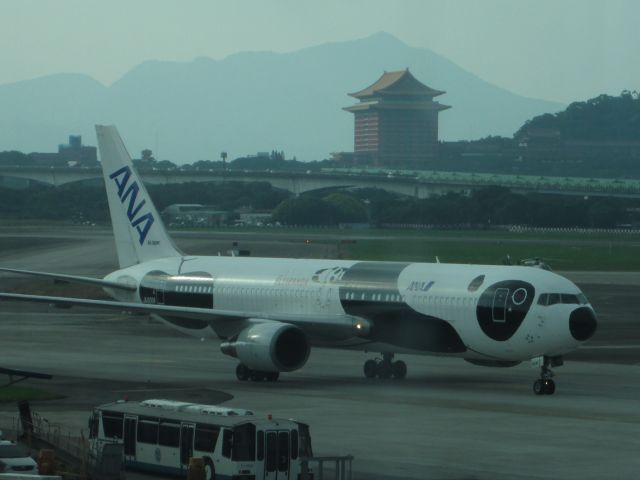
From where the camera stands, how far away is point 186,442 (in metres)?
28.5

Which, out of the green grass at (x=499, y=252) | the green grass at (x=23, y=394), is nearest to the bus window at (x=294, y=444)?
the green grass at (x=23, y=394)

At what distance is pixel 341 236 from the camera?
13800 centimetres

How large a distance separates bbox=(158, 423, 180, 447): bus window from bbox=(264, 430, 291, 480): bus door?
2.50m

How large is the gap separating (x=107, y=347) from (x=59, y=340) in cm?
376

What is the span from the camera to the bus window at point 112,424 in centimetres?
3038

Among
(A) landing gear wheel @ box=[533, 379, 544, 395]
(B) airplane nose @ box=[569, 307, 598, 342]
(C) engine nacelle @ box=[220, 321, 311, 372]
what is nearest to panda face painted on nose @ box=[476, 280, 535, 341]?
(B) airplane nose @ box=[569, 307, 598, 342]

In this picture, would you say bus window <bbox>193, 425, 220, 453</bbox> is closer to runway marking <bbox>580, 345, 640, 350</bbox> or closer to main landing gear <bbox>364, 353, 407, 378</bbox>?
main landing gear <bbox>364, 353, 407, 378</bbox>

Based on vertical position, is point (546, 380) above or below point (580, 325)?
below

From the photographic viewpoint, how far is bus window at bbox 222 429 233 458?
2706 cm

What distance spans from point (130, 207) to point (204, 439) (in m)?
30.6

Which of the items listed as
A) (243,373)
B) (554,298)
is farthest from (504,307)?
(243,373)

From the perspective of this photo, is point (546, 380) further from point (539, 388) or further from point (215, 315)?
point (215, 315)

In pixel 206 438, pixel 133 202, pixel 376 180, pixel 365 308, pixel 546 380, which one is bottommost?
pixel 546 380

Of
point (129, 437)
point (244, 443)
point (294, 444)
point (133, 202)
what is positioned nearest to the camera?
point (244, 443)
